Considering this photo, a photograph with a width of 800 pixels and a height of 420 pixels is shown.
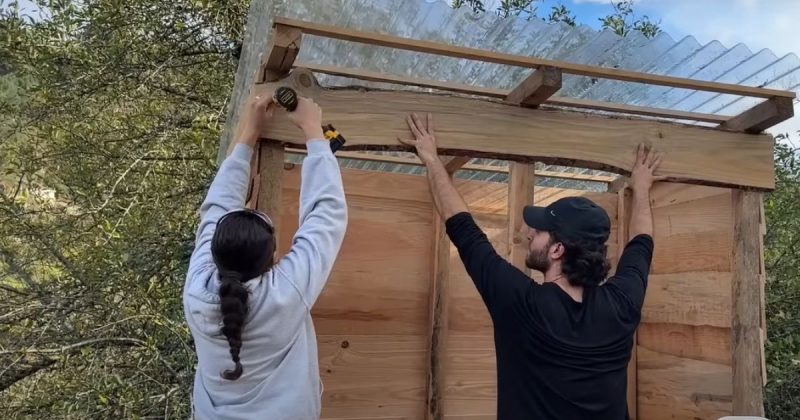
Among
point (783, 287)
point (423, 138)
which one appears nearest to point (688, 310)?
point (423, 138)

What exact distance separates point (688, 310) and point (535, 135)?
1328mm

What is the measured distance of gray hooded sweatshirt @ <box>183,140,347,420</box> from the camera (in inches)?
59.3

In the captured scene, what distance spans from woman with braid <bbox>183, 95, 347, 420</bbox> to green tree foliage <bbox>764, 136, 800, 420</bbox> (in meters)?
3.91

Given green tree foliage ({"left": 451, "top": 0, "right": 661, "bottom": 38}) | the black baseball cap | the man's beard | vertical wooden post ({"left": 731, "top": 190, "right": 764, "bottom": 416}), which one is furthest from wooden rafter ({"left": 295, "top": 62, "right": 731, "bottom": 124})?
green tree foliage ({"left": 451, "top": 0, "right": 661, "bottom": 38})

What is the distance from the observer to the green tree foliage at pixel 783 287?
4.46m

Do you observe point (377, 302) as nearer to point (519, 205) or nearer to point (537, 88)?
point (519, 205)

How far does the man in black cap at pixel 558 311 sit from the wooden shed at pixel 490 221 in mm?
405

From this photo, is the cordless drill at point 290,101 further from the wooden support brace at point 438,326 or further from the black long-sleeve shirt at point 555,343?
the wooden support brace at point 438,326

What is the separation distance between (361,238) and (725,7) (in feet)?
25.1

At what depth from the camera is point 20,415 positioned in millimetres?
4070

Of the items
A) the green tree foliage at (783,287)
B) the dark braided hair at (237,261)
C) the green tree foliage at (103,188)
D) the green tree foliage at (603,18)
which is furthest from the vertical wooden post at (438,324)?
the green tree foliage at (603,18)

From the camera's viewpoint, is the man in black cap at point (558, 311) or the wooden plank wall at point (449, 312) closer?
→ the man in black cap at point (558, 311)

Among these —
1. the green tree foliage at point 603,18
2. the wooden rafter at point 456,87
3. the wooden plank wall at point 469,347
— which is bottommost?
the wooden plank wall at point 469,347

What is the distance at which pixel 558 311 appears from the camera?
69.4 inches
